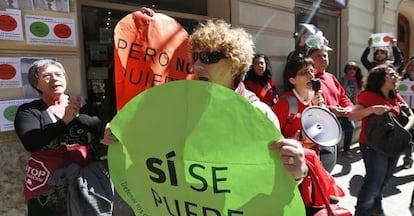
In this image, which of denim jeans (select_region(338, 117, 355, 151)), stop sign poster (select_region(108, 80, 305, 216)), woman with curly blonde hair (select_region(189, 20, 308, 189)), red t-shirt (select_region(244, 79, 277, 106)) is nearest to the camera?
stop sign poster (select_region(108, 80, 305, 216))

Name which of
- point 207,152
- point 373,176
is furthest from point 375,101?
point 207,152

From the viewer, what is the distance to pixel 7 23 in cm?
268

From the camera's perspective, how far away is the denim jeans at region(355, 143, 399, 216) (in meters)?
3.54

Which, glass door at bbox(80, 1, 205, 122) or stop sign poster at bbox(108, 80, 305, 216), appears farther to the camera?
glass door at bbox(80, 1, 205, 122)

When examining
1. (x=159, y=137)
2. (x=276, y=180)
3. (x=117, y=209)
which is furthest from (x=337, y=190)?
(x=117, y=209)

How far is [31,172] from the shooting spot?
2.19 metres

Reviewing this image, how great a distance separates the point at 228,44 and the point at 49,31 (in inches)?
76.7

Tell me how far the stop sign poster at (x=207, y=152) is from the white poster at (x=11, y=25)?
1.87 meters

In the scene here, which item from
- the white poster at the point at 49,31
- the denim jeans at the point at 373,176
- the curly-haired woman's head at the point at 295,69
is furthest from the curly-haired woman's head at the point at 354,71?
the white poster at the point at 49,31

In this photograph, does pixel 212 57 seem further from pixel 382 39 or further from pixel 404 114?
pixel 382 39

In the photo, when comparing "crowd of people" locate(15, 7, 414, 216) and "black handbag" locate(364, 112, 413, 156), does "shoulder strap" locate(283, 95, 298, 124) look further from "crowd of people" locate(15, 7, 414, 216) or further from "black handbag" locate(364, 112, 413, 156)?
"black handbag" locate(364, 112, 413, 156)

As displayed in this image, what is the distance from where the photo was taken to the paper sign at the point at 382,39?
21.5ft

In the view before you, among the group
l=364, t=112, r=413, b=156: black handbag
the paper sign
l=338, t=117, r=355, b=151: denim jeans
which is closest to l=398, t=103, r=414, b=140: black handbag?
l=364, t=112, r=413, b=156: black handbag

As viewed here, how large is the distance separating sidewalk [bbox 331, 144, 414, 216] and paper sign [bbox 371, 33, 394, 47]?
2.05m
